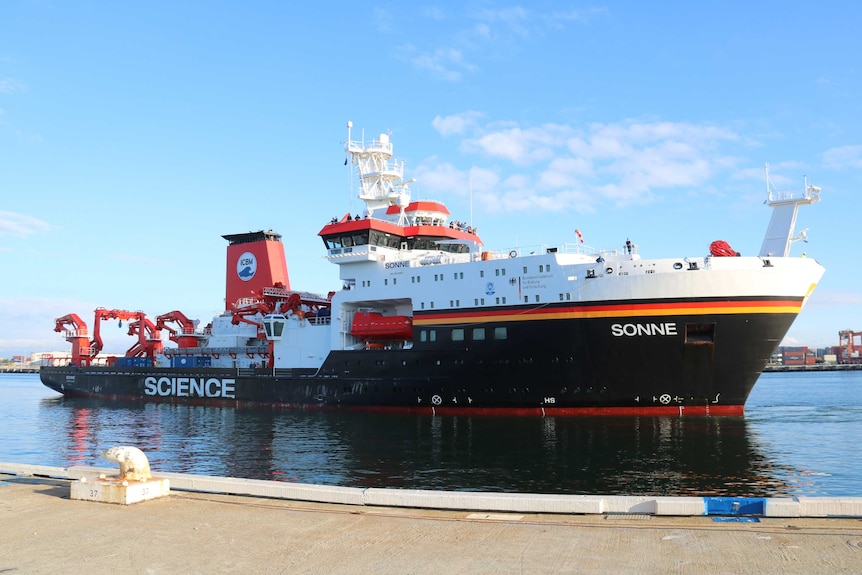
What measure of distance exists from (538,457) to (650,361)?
369 inches

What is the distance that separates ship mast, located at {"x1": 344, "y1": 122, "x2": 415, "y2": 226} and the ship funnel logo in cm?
1125

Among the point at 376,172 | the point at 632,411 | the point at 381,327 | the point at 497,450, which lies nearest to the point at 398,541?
the point at 497,450

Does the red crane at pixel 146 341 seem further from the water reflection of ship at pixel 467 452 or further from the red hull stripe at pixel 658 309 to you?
the red hull stripe at pixel 658 309

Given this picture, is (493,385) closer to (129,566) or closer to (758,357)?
(758,357)

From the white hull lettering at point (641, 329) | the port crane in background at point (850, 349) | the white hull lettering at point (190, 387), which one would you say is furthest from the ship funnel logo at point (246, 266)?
the port crane in background at point (850, 349)

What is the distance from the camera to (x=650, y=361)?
86.8ft

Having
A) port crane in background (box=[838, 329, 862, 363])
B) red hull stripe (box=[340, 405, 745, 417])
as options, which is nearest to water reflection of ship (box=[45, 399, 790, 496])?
red hull stripe (box=[340, 405, 745, 417])

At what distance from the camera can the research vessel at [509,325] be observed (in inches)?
1026

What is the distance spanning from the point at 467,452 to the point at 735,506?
511 inches

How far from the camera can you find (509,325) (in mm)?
28156

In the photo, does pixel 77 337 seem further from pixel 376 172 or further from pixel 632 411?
pixel 632 411

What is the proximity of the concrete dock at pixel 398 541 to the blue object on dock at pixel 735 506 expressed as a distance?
7.0 inches

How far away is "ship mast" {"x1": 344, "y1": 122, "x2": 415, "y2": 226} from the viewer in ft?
132

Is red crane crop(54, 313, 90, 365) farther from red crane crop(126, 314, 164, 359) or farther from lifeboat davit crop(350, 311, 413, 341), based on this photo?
lifeboat davit crop(350, 311, 413, 341)
